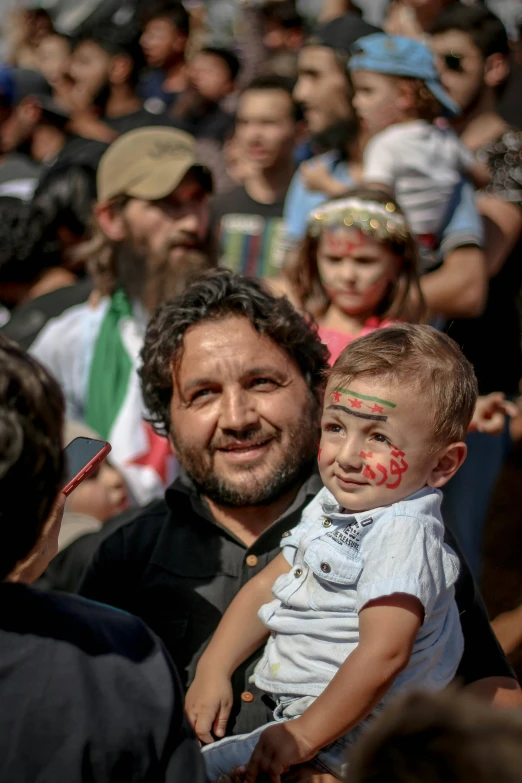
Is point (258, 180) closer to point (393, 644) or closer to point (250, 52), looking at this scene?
point (250, 52)

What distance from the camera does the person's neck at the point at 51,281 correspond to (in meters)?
5.41

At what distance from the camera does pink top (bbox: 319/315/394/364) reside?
3326 millimetres

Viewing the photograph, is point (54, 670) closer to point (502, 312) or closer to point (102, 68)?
point (502, 312)

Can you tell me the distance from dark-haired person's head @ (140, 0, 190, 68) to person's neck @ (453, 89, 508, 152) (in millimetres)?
3714

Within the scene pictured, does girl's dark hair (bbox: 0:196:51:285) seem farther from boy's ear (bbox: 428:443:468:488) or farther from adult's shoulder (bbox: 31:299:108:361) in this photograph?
boy's ear (bbox: 428:443:468:488)

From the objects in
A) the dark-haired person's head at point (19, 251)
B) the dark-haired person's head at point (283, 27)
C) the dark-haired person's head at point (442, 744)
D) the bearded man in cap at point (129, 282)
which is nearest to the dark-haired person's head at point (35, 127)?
the dark-haired person's head at point (283, 27)

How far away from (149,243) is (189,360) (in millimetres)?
1921

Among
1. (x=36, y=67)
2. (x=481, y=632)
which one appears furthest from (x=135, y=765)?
(x=36, y=67)

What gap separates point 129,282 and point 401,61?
1533 millimetres

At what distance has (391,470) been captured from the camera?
6.97 ft

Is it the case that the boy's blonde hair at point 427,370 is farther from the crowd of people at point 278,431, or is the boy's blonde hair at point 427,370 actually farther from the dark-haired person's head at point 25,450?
the dark-haired person's head at point 25,450

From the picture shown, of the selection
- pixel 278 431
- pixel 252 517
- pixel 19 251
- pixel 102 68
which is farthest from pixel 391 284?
pixel 102 68

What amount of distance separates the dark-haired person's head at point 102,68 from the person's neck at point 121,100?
0.10 feet

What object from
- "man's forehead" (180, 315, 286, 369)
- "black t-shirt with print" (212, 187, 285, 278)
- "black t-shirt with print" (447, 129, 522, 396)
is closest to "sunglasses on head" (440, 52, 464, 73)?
"black t-shirt with print" (447, 129, 522, 396)
